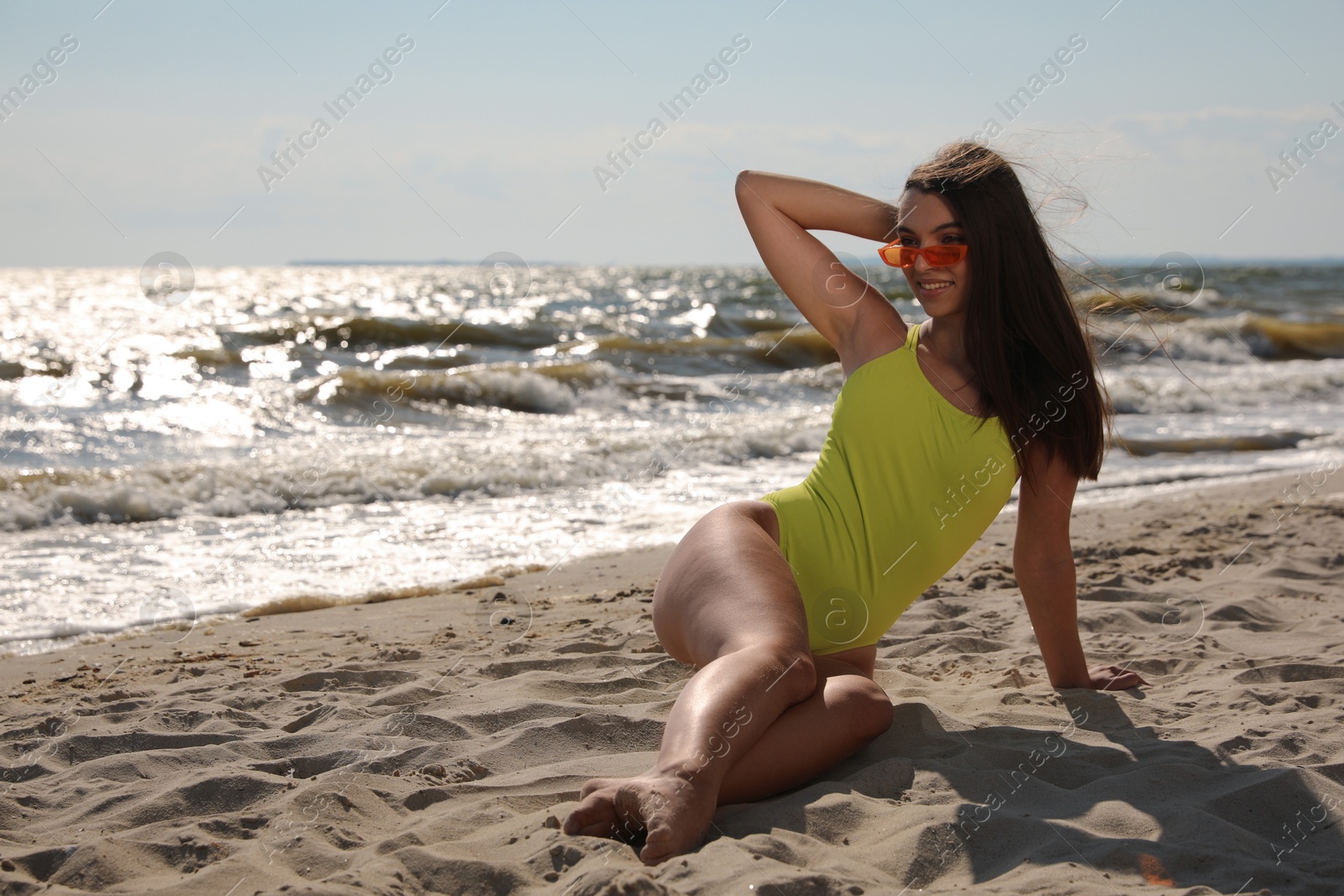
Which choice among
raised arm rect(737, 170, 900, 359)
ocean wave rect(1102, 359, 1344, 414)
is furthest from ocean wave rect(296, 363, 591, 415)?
raised arm rect(737, 170, 900, 359)

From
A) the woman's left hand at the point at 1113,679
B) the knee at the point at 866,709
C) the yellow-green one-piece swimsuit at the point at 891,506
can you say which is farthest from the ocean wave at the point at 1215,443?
the knee at the point at 866,709

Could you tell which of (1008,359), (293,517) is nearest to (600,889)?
(1008,359)

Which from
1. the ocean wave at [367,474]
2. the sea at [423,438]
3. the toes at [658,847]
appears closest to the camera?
the toes at [658,847]

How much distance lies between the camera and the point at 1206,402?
12469 millimetres

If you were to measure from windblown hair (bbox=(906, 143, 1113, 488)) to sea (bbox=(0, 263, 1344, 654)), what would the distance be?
0.75 feet

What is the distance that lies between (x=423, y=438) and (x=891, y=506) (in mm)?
7482

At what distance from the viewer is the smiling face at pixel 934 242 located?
2.74 meters

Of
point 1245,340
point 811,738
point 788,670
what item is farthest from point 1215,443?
point 1245,340

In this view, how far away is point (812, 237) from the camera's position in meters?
3.02

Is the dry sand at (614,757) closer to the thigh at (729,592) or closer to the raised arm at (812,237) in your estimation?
the thigh at (729,592)

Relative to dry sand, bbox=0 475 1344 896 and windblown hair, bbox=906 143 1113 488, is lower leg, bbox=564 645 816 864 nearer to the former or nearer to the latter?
dry sand, bbox=0 475 1344 896

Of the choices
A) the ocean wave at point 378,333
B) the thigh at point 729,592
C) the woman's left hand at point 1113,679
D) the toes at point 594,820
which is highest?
the ocean wave at point 378,333

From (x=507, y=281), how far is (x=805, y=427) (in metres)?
34.5

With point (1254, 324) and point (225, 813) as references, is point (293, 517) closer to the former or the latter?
point (225, 813)
